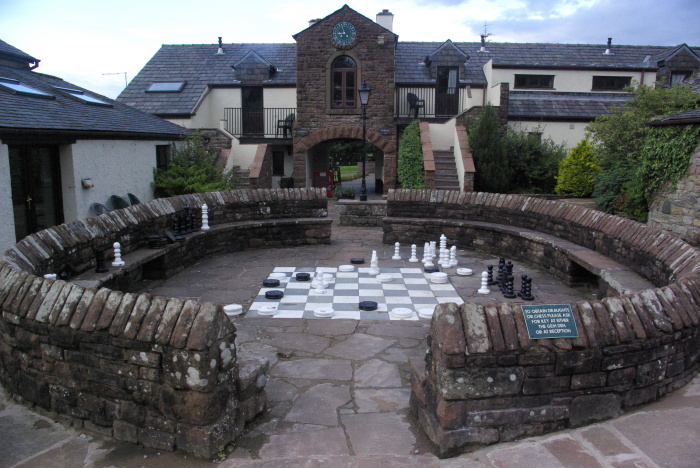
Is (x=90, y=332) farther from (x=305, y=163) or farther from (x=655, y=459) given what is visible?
(x=305, y=163)

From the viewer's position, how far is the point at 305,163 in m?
21.3

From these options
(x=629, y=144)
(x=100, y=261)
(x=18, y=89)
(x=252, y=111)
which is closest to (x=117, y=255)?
(x=100, y=261)

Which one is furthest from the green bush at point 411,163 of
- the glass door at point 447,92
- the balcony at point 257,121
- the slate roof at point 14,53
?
the slate roof at point 14,53

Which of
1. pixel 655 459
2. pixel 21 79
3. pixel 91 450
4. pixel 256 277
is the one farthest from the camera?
pixel 21 79

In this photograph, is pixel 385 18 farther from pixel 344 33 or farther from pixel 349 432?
pixel 349 432

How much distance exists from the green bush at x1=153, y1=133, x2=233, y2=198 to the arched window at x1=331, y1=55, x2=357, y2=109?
5.74m

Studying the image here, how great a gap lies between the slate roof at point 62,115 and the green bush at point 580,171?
11.8 metres

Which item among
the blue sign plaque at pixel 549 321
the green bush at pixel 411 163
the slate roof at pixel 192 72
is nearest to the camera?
the blue sign plaque at pixel 549 321

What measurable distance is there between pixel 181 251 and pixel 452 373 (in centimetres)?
682

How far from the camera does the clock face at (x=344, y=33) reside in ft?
66.2

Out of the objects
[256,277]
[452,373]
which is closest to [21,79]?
[256,277]

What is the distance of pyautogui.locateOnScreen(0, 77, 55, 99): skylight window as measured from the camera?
38.1 ft

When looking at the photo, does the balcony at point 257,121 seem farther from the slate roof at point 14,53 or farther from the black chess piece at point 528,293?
the black chess piece at point 528,293

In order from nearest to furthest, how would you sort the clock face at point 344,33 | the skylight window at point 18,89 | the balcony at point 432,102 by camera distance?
the skylight window at point 18,89
the clock face at point 344,33
the balcony at point 432,102
